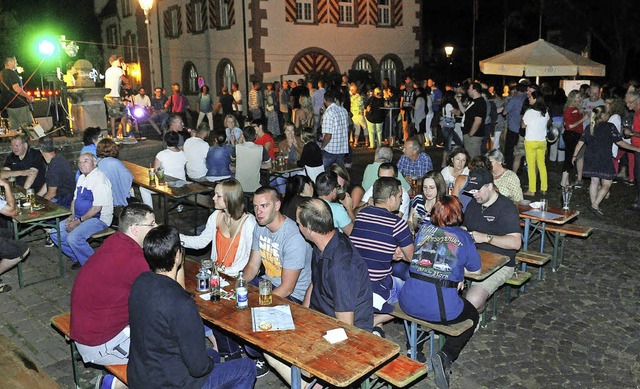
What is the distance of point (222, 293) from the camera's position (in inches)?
177

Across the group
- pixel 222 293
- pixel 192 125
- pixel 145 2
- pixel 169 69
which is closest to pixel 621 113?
pixel 222 293

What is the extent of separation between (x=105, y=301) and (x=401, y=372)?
203 centimetres

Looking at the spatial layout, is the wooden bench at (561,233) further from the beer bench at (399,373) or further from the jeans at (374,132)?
the jeans at (374,132)

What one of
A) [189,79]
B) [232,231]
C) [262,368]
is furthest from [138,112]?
[262,368]

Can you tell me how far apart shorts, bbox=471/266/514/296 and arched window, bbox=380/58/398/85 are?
21148mm

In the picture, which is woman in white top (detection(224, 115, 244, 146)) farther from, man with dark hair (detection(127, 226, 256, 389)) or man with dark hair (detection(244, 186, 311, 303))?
man with dark hair (detection(127, 226, 256, 389))

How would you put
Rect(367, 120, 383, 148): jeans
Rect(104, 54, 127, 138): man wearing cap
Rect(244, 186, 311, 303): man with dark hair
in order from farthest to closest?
1. Rect(367, 120, 383, 148): jeans
2. Rect(104, 54, 127, 138): man wearing cap
3. Rect(244, 186, 311, 303): man with dark hair

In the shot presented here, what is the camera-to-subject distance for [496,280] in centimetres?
546

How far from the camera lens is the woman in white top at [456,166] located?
711 cm

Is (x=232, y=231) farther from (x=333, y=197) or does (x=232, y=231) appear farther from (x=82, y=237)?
(x=82, y=237)

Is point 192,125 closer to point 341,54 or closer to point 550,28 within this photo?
point 341,54

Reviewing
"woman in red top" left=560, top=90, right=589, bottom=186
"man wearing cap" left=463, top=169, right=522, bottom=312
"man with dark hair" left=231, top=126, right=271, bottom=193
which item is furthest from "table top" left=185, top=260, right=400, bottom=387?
"woman in red top" left=560, top=90, right=589, bottom=186

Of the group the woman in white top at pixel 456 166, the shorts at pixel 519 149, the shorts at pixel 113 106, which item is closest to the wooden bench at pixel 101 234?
the woman in white top at pixel 456 166

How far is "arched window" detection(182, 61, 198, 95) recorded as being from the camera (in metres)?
27.4
